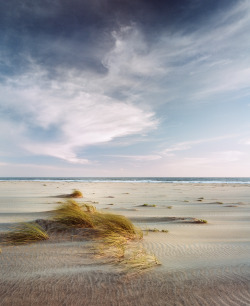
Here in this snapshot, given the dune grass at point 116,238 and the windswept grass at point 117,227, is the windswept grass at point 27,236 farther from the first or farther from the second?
the windswept grass at point 117,227

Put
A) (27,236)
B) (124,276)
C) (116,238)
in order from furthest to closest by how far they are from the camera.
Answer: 1. (27,236)
2. (116,238)
3. (124,276)

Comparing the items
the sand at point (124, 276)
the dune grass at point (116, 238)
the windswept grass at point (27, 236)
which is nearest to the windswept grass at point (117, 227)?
the dune grass at point (116, 238)

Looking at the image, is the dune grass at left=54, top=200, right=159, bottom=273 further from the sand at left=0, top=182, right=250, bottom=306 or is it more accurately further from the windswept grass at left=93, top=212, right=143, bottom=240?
the sand at left=0, top=182, right=250, bottom=306

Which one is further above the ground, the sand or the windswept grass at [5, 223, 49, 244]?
the windswept grass at [5, 223, 49, 244]

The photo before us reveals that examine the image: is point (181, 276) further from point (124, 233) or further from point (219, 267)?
point (124, 233)

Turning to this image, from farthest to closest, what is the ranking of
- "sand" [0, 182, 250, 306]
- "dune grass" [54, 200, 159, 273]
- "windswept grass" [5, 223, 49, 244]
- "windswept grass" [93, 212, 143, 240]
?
"windswept grass" [93, 212, 143, 240] < "windswept grass" [5, 223, 49, 244] < "dune grass" [54, 200, 159, 273] < "sand" [0, 182, 250, 306]

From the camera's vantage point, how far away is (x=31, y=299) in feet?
6.43

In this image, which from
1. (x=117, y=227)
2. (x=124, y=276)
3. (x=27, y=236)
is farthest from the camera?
(x=117, y=227)

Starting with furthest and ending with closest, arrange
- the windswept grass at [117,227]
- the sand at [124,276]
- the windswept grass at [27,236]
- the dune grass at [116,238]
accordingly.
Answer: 1. the windswept grass at [117,227]
2. the windswept grass at [27,236]
3. the dune grass at [116,238]
4. the sand at [124,276]

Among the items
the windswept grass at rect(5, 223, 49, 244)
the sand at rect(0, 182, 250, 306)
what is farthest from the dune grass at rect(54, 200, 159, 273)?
the windswept grass at rect(5, 223, 49, 244)

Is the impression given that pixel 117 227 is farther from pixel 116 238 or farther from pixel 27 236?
pixel 27 236

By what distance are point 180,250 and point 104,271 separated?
1.26 m

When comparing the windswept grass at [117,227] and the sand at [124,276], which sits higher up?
the windswept grass at [117,227]

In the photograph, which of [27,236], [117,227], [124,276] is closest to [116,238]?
[117,227]
